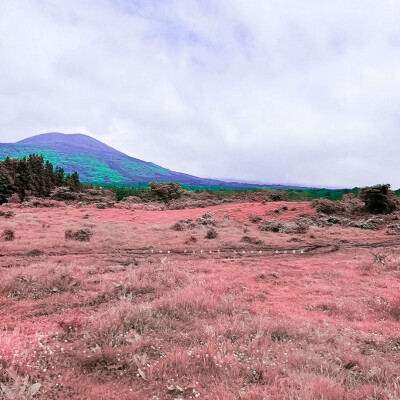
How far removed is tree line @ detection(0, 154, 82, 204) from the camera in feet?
138

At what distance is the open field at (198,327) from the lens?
345cm

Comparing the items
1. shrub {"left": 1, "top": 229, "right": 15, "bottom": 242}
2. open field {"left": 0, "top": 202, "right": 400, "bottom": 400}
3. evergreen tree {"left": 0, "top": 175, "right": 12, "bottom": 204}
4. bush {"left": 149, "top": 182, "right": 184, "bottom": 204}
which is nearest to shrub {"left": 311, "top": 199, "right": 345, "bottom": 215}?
open field {"left": 0, "top": 202, "right": 400, "bottom": 400}

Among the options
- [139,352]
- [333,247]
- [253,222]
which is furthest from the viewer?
[253,222]

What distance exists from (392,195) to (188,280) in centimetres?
3359

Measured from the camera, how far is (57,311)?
618cm

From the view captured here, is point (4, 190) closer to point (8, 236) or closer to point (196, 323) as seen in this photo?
point (8, 236)

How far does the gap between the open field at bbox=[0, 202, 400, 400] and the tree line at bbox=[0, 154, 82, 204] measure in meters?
34.8

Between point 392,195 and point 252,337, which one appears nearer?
point 252,337

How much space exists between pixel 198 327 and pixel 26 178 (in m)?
51.8

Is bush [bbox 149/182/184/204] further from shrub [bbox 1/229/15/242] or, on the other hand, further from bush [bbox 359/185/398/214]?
shrub [bbox 1/229/15/242]

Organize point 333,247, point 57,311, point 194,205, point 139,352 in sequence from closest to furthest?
1. point 139,352
2. point 57,311
3. point 333,247
4. point 194,205

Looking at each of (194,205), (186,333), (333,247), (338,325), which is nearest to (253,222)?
(333,247)

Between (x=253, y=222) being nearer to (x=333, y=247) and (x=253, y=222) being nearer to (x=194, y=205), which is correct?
(x=333, y=247)

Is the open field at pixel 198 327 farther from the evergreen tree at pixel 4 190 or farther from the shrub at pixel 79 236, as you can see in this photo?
the evergreen tree at pixel 4 190
